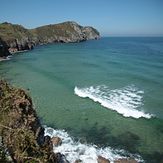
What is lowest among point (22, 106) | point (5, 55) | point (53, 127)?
point (5, 55)

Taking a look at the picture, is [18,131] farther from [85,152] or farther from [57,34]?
[57,34]

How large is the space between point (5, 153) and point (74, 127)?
18.0 metres

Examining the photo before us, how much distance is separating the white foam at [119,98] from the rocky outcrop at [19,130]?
55.6 feet

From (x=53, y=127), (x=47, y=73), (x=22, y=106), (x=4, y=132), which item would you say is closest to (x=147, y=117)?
(x=53, y=127)

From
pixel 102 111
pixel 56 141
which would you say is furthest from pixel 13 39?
pixel 56 141

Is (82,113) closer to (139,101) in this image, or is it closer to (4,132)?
(139,101)

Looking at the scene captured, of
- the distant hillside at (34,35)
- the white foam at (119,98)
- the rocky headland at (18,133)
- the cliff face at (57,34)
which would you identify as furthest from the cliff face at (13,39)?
the rocky headland at (18,133)

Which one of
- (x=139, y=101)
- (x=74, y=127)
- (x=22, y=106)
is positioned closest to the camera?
(x=22, y=106)

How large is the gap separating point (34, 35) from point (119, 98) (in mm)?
135662

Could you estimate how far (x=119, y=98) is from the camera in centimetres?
4197

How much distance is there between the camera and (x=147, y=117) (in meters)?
34.4

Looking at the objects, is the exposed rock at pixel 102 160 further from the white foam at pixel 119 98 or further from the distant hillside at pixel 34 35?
the distant hillside at pixel 34 35

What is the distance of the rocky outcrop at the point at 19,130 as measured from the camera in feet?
46.4

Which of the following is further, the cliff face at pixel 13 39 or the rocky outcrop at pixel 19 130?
the cliff face at pixel 13 39
